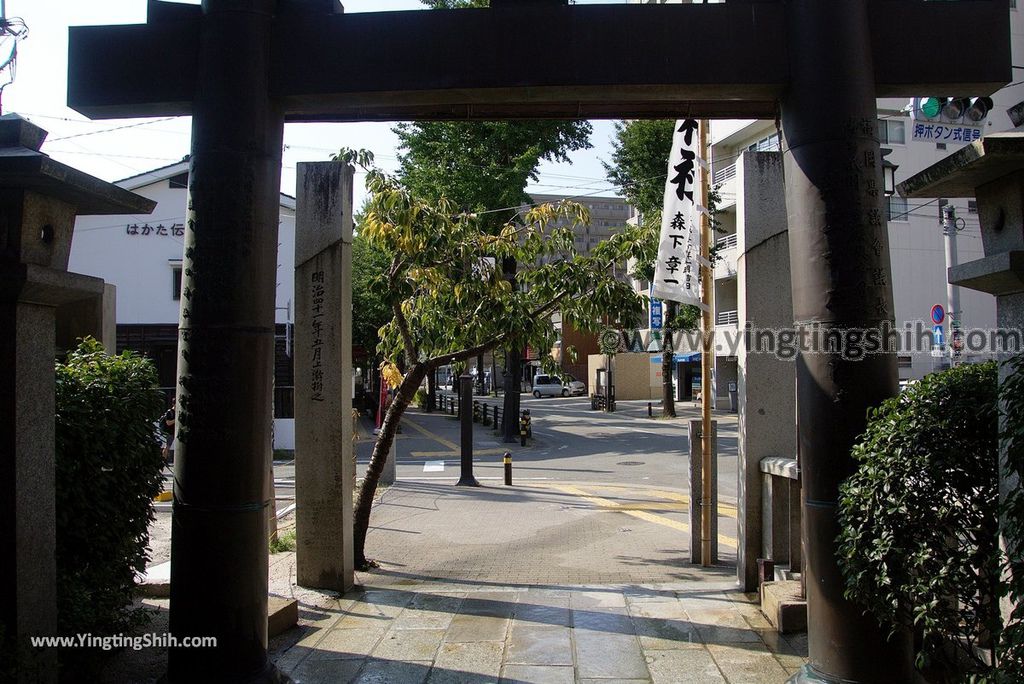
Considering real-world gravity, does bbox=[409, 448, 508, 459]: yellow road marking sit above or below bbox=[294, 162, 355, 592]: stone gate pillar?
below

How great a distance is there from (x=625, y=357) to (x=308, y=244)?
43.7 meters

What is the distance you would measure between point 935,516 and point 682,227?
5.35 m

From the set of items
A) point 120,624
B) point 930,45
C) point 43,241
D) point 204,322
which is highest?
point 930,45

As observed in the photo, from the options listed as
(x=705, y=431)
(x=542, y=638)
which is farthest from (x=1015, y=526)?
(x=705, y=431)

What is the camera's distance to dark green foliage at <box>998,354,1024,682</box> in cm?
303

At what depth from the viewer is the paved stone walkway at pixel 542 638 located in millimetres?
5211

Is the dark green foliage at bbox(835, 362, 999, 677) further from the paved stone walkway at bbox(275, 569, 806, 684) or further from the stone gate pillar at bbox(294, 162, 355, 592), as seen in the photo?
the stone gate pillar at bbox(294, 162, 355, 592)

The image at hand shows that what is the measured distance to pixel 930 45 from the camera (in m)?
4.79

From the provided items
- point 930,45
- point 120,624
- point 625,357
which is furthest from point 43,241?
point 625,357

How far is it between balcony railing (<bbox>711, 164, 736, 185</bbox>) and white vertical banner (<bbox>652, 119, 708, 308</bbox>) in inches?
1062

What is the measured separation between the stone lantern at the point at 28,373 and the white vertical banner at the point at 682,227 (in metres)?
5.72

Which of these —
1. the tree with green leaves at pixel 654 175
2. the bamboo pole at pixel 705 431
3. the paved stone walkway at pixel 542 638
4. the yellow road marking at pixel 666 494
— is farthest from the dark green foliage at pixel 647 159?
the paved stone walkway at pixel 542 638

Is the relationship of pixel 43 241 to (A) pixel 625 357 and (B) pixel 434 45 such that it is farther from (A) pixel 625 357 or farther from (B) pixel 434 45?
(A) pixel 625 357

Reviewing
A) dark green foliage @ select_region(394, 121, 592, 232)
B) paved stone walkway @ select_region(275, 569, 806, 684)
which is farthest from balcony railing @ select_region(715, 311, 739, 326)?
paved stone walkway @ select_region(275, 569, 806, 684)
